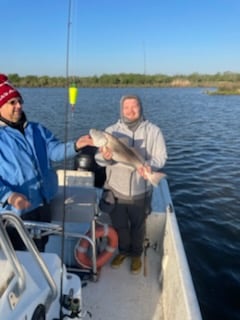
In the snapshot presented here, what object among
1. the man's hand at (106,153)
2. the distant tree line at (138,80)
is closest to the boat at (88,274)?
the man's hand at (106,153)

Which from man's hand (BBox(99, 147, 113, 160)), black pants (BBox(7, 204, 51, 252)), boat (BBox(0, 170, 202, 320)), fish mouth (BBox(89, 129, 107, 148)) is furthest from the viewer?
man's hand (BBox(99, 147, 113, 160))

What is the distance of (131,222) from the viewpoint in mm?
3705

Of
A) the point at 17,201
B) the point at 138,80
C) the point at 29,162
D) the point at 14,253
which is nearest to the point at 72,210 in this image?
the point at 29,162

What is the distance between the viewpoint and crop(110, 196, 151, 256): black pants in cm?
361

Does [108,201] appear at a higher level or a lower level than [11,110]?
lower

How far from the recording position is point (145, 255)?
3.94 metres

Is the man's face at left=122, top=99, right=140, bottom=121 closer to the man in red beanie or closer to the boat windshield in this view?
the man in red beanie

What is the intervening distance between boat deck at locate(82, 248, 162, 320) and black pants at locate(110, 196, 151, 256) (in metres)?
0.27

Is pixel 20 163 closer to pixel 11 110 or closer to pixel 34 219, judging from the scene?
pixel 11 110

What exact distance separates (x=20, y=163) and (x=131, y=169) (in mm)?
1193

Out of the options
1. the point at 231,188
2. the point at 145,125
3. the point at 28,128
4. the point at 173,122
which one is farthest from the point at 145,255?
the point at 173,122

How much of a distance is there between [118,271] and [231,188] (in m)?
5.73

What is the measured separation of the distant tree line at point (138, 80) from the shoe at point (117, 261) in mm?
51249

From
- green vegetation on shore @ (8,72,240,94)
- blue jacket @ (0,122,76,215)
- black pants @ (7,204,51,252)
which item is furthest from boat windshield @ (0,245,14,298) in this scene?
green vegetation on shore @ (8,72,240,94)
